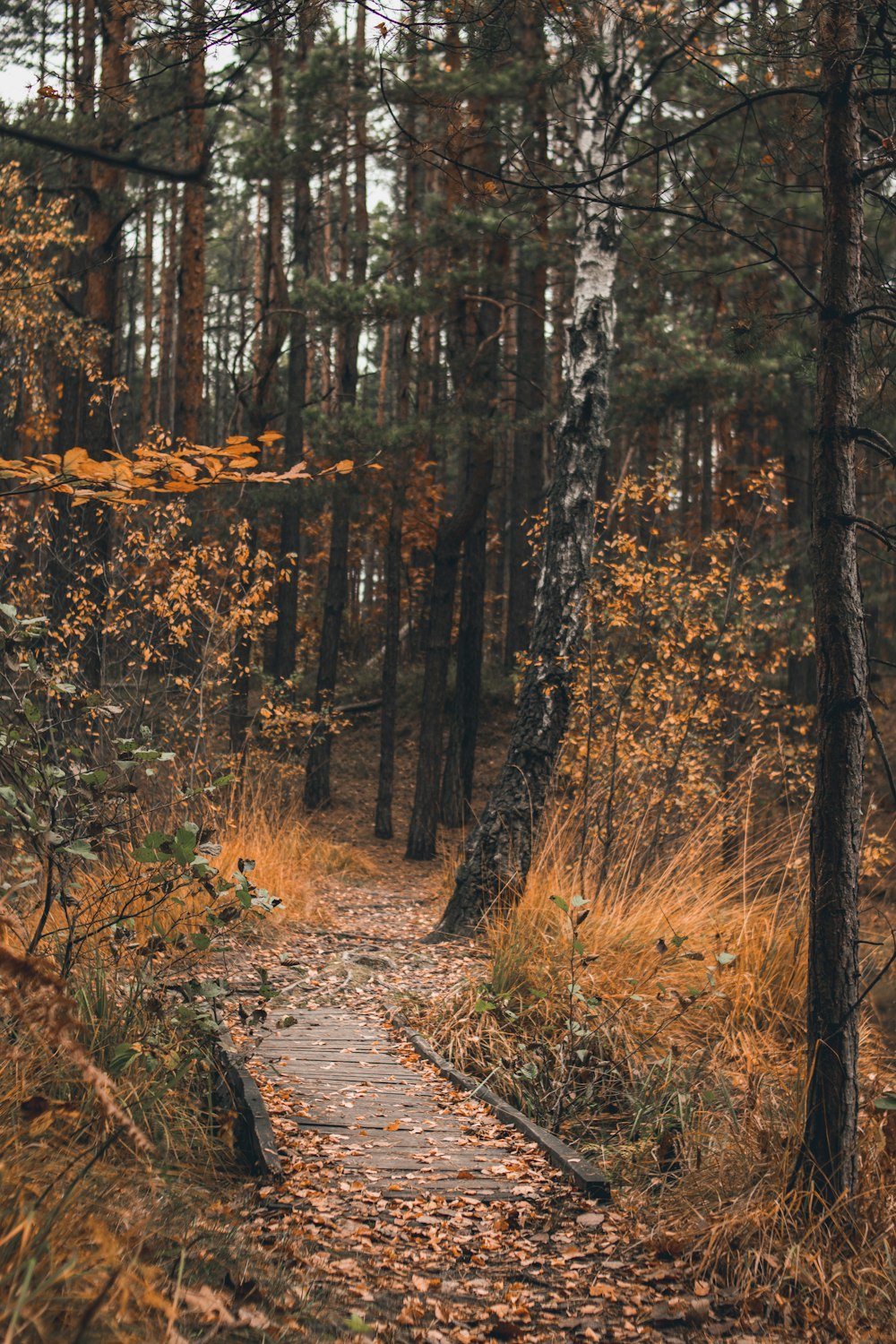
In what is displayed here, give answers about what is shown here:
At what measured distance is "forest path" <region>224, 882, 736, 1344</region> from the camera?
2.85 metres

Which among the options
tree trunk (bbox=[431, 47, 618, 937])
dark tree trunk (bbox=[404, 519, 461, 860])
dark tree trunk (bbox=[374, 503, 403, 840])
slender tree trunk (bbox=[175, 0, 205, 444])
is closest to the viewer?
tree trunk (bbox=[431, 47, 618, 937])

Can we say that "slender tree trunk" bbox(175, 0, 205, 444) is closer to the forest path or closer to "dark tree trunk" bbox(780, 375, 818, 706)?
"dark tree trunk" bbox(780, 375, 818, 706)

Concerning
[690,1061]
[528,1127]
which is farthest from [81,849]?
[690,1061]

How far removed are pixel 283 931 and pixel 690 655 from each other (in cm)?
377

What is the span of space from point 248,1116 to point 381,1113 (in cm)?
74

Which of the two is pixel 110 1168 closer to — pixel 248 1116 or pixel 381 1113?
pixel 248 1116

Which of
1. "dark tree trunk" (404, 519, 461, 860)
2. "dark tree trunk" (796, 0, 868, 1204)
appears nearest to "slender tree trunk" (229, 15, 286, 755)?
"dark tree trunk" (404, 519, 461, 860)

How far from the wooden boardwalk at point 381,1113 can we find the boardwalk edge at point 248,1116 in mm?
284

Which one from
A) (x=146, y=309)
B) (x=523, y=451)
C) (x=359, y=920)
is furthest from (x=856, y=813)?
(x=146, y=309)

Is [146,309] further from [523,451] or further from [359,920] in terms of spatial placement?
[359,920]

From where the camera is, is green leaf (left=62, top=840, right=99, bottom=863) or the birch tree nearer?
green leaf (left=62, top=840, right=99, bottom=863)

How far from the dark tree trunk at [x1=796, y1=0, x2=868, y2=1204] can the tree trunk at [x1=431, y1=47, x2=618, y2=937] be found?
418 centimetres

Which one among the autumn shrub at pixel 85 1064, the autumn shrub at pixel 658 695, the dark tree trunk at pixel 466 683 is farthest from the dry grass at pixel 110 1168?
the dark tree trunk at pixel 466 683

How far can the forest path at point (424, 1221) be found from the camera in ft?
9.35
